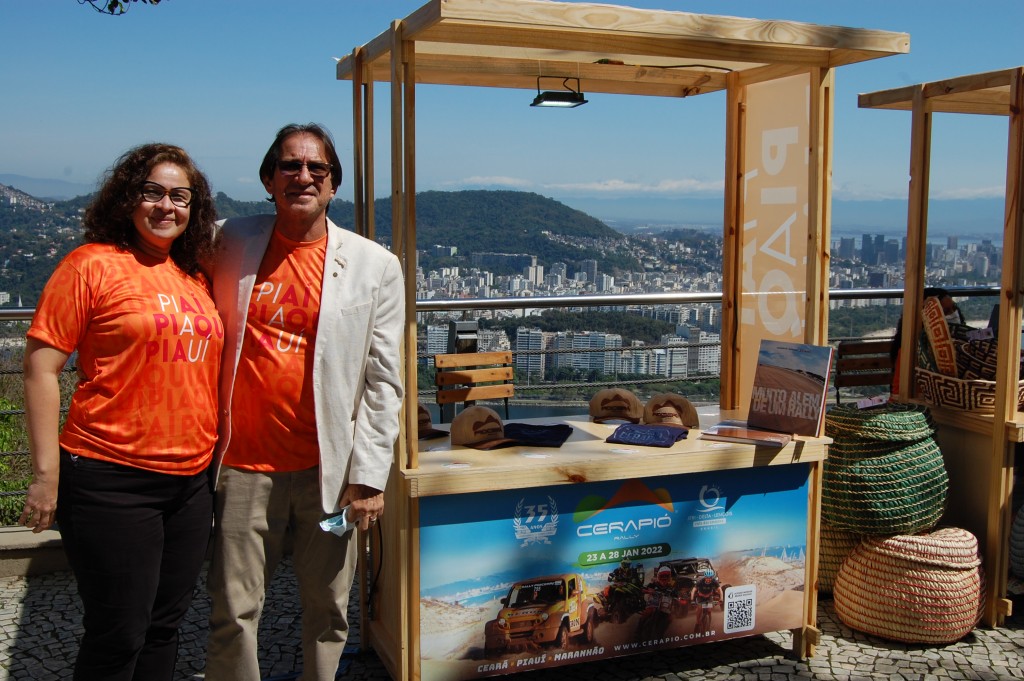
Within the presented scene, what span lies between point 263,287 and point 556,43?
4.04 ft

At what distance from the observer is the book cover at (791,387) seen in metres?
3.47

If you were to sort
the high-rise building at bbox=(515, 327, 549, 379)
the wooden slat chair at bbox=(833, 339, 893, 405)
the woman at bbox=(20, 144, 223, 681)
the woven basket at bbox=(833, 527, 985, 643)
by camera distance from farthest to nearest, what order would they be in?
the high-rise building at bbox=(515, 327, 549, 379) → the wooden slat chair at bbox=(833, 339, 893, 405) → the woven basket at bbox=(833, 527, 985, 643) → the woman at bbox=(20, 144, 223, 681)

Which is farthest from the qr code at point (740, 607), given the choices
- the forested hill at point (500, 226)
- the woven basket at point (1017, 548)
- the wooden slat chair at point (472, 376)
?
the forested hill at point (500, 226)

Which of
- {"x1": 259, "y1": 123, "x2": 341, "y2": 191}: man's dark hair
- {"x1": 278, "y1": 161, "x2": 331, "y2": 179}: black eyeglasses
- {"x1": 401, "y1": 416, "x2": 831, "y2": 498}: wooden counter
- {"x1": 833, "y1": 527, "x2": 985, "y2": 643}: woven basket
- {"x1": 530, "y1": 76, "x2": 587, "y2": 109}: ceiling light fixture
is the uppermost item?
{"x1": 530, "y1": 76, "x2": 587, "y2": 109}: ceiling light fixture

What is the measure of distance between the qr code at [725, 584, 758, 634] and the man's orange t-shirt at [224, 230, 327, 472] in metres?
1.71

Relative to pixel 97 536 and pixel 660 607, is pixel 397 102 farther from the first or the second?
pixel 660 607

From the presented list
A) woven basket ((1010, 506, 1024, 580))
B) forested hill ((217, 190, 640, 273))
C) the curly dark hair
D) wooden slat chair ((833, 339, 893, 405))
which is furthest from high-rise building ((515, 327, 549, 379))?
the curly dark hair

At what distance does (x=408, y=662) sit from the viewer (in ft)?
10.1

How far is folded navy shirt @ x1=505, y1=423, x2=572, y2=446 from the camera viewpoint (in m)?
3.47

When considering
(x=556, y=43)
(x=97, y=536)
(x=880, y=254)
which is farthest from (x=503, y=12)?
(x=880, y=254)

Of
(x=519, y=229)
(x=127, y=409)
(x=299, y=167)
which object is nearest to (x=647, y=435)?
(x=299, y=167)

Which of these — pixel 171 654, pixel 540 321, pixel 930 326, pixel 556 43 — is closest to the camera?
pixel 171 654

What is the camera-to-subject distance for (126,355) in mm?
2264

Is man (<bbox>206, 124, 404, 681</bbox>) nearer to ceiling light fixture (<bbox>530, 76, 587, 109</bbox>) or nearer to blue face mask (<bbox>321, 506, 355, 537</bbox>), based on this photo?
blue face mask (<bbox>321, 506, 355, 537</bbox>)
